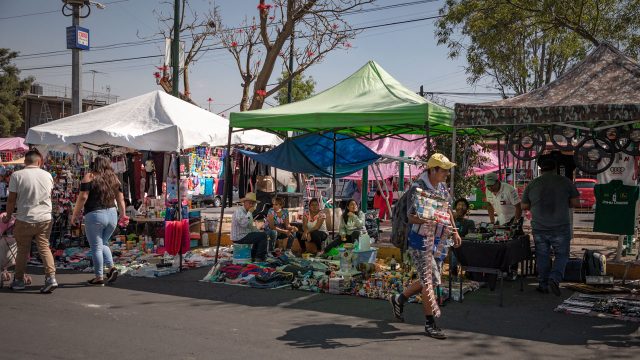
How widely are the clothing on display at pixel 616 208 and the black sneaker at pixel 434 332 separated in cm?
469

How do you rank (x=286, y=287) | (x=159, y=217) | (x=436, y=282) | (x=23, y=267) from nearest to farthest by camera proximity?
(x=436, y=282)
(x=23, y=267)
(x=286, y=287)
(x=159, y=217)

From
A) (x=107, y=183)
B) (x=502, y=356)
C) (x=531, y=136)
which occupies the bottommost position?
(x=502, y=356)

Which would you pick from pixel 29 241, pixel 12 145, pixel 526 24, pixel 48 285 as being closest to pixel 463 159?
pixel 526 24

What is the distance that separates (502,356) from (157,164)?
28.4 feet

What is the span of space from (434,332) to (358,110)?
11.9 ft

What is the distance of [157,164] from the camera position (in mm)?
11922

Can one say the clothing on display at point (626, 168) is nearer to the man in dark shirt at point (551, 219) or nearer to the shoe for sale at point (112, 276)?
the man in dark shirt at point (551, 219)

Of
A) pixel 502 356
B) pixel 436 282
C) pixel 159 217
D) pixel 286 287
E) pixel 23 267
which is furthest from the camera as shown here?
pixel 159 217

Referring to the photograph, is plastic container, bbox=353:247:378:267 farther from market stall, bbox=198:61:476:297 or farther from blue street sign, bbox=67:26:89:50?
blue street sign, bbox=67:26:89:50

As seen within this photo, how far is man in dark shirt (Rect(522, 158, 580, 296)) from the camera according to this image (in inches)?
303

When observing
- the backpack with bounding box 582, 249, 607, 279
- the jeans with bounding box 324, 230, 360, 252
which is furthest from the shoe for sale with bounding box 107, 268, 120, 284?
the backpack with bounding box 582, 249, 607, 279

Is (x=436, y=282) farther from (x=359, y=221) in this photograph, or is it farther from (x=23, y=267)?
(x=23, y=267)

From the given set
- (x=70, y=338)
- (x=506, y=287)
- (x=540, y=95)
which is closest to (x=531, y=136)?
(x=540, y=95)

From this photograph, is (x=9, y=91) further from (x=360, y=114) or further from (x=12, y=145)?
(x=360, y=114)
